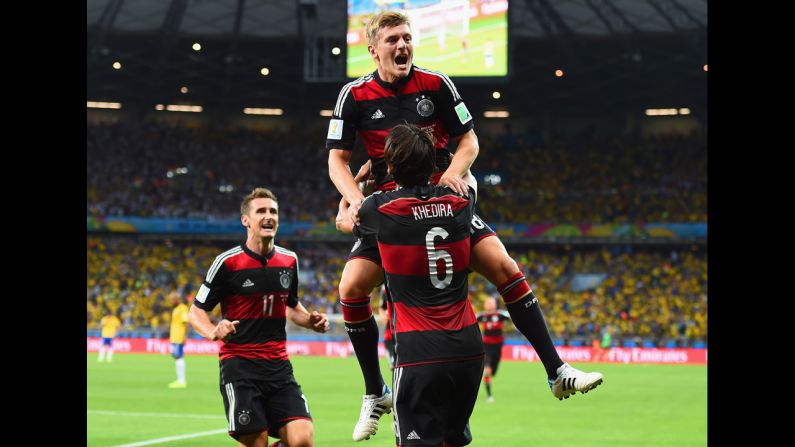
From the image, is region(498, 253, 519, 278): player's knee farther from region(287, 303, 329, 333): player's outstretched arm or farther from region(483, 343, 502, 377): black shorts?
region(483, 343, 502, 377): black shorts

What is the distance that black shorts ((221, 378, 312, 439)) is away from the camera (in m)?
8.66

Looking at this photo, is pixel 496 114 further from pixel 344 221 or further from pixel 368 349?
pixel 344 221

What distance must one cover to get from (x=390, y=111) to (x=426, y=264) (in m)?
1.50

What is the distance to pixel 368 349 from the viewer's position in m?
7.02

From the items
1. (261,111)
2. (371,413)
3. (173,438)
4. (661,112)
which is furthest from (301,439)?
(261,111)

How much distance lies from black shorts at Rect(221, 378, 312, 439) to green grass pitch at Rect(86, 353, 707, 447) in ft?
16.2

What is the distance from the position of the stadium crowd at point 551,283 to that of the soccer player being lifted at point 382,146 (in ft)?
107

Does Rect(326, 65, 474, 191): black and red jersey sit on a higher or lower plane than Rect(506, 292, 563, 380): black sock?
higher

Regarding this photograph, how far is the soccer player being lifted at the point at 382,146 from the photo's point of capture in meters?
6.36

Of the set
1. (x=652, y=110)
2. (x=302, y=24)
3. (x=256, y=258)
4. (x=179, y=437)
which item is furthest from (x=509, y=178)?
(x=256, y=258)

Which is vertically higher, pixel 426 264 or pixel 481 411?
pixel 426 264

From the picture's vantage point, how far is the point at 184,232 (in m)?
46.1

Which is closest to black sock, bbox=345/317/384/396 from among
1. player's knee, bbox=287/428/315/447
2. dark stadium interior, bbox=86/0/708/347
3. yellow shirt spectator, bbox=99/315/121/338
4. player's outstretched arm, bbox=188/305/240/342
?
player's outstretched arm, bbox=188/305/240/342
